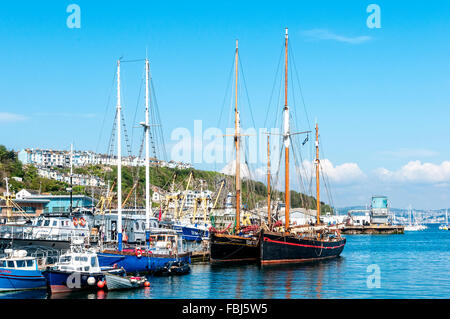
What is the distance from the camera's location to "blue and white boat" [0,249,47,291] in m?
43.2

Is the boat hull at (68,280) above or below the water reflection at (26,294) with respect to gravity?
above

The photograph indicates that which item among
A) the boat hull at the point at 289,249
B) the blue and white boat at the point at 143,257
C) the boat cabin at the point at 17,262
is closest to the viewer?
the boat cabin at the point at 17,262

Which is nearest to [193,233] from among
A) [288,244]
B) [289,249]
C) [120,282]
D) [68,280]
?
[289,249]

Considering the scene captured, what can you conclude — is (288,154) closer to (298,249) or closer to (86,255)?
(298,249)

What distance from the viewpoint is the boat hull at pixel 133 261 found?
50.1 metres

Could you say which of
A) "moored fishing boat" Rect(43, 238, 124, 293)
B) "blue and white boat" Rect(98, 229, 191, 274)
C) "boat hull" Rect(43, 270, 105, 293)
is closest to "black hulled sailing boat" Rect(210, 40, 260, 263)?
"blue and white boat" Rect(98, 229, 191, 274)

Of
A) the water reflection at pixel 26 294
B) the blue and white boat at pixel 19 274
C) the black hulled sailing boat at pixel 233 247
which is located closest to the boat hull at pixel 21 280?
the blue and white boat at pixel 19 274

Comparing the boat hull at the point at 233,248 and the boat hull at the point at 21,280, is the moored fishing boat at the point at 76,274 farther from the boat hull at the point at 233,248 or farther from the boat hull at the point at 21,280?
the boat hull at the point at 233,248

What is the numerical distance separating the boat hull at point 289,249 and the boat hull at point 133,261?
43.8 feet

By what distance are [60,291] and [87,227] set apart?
2380cm

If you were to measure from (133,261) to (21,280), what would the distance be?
37.6 feet

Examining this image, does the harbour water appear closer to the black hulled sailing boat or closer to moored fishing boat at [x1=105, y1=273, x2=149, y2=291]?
moored fishing boat at [x1=105, y1=273, x2=149, y2=291]

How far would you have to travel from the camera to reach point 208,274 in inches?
2271
